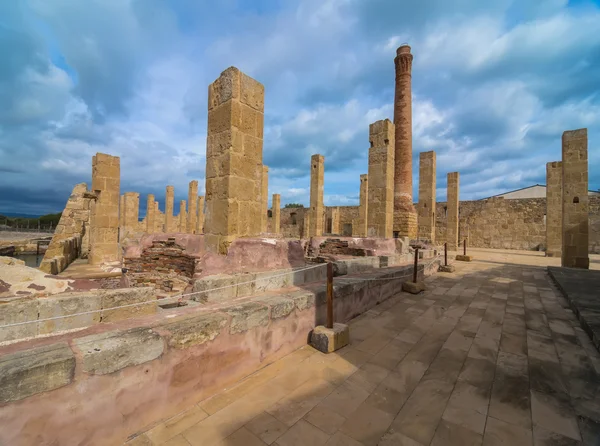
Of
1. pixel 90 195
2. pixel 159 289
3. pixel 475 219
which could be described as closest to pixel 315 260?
pixel 159 289

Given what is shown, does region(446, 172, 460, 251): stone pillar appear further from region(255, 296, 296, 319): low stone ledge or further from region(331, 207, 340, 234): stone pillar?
region(255, 296, 296, 319): low stone ledge

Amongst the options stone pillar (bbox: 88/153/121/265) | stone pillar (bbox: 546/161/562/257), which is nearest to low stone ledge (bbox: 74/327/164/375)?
stone pillar (bbox: 88/153/121/265)

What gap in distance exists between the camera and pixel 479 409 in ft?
6.91

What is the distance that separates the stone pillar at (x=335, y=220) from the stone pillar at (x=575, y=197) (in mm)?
18766

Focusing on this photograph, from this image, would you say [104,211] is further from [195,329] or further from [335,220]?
[335,220]

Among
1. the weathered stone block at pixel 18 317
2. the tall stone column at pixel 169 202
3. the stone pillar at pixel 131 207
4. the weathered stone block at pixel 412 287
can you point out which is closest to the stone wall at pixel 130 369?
the weathered stone block at pixel 18 317

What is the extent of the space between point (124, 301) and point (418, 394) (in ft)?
11.1

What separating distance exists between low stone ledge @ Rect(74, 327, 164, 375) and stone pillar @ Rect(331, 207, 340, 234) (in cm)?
2661

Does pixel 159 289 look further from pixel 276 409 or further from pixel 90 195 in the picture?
pixel 90 195

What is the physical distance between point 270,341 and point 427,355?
1.72 m

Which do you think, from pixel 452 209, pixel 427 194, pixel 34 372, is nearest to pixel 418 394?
pixel 34 372

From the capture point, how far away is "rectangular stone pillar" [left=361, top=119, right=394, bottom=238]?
398 inches

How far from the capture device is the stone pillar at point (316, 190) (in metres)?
18.0

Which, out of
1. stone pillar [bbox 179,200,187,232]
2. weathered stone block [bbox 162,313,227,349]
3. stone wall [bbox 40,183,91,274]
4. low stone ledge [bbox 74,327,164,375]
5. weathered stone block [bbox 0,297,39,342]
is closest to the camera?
low stone ledge [bbox 74,327,164,375]
